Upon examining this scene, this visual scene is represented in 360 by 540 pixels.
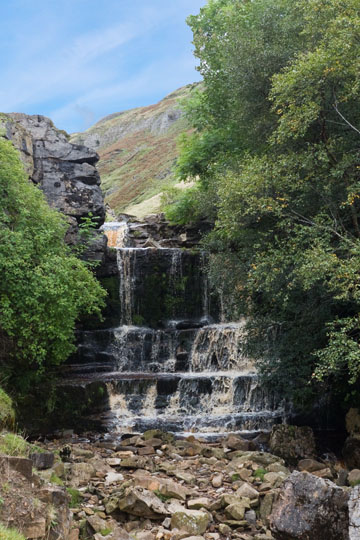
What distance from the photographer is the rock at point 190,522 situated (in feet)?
28.6

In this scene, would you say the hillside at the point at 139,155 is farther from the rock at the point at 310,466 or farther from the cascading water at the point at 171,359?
the rock at the point at 310,466

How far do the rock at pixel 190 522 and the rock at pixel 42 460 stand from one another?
291 cm

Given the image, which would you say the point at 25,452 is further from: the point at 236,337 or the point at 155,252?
the point at 155,252

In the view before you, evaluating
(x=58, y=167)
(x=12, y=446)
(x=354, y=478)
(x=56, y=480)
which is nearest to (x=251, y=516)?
(x=354, y=478)

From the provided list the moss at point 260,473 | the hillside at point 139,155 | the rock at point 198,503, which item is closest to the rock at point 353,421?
the moss at point 260,473

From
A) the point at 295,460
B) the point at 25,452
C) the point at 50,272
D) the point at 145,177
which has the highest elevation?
the point at 145,177

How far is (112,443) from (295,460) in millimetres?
5622

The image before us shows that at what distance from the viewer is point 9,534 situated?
219 inches

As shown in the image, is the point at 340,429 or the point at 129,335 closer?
the point at 340,429

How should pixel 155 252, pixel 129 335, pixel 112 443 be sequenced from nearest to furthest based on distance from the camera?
pixel 112 443, pixel 129 335, pixel 155 252

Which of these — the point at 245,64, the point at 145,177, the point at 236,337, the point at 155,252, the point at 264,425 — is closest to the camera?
the point at 264,425

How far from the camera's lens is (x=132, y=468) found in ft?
39.8

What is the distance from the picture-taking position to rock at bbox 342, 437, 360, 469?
13383 mm

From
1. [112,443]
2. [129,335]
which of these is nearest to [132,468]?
[112,443]
